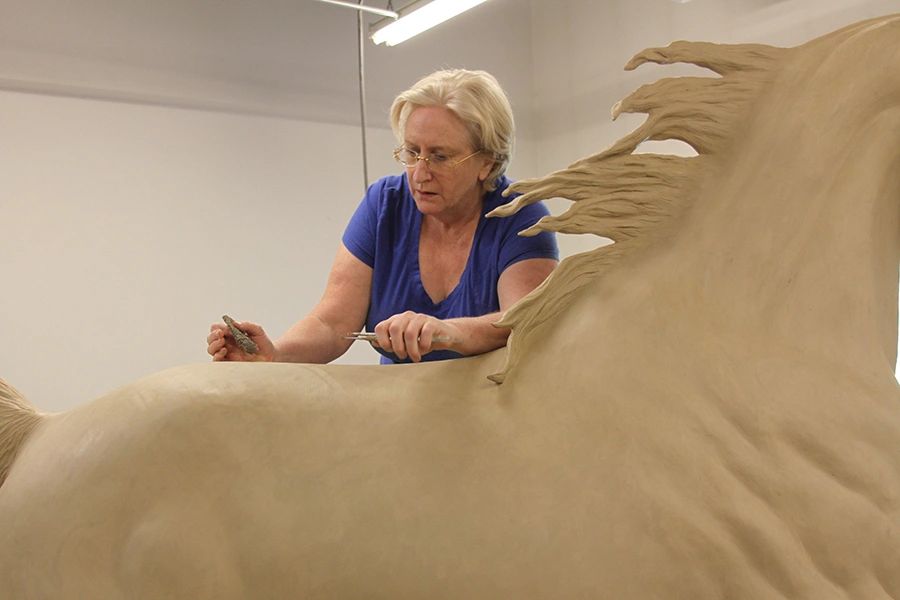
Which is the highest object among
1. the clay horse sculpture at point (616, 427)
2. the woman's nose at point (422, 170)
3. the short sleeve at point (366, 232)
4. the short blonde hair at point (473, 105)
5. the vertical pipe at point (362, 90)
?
the vertical pipe at point (362, 90)

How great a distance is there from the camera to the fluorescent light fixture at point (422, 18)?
388 centimetres

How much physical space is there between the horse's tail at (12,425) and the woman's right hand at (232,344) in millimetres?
361

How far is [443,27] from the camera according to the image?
5.83m

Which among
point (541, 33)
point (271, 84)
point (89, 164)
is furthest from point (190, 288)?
point (541, 33)

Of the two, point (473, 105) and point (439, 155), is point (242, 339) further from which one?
point (473, 105)

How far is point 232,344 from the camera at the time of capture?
1.58 metres

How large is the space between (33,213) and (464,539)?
3.79 meters

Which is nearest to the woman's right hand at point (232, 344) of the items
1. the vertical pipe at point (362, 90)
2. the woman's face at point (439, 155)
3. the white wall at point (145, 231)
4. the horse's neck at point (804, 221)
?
the woman's face at point (439, 155)

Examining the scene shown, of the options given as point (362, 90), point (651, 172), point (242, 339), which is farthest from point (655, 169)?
point (362, 90)

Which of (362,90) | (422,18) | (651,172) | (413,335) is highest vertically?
(422,18)

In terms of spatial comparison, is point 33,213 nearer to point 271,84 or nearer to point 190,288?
point 190,288

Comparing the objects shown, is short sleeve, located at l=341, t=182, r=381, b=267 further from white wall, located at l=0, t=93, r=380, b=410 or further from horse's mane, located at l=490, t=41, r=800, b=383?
white wall, located at l=0, t=93, r=380, b=410

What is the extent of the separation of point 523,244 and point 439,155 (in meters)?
0.23

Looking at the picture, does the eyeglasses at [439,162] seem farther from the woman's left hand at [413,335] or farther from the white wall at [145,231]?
the white wall at [145,231]
